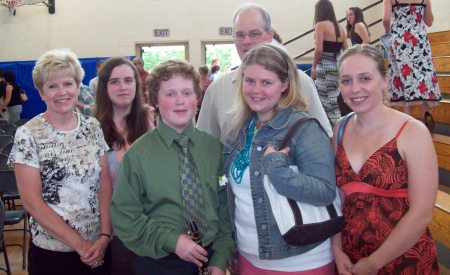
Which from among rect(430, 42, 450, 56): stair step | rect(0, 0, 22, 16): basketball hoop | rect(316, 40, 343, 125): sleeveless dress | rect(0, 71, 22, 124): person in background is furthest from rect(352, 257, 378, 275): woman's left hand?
rect(0, 0, 22, 16): basketball hoop

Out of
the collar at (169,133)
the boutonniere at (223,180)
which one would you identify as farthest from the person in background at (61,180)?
the boutonniere at (223,180)

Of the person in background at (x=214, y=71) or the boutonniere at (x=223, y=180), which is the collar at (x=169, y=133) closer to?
the boutonniere at (x=223, y=180)

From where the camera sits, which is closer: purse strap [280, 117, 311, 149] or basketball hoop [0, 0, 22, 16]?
purse strap [280, 117, 311, 149]

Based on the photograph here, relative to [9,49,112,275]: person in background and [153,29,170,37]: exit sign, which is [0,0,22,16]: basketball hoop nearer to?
[153,29,170,37]: exit sign

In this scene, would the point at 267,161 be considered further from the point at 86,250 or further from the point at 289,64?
the point at 86,250

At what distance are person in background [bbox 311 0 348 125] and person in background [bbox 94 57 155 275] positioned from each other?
105 inches

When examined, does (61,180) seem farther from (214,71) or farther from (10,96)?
(214,71)

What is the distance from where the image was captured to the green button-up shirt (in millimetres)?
1749

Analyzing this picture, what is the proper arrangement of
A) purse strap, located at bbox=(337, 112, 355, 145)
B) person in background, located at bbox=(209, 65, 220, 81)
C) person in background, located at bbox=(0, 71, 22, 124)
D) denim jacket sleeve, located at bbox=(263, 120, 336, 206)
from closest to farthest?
denim jacket sleeve, located at bbox=(263, 120, 336, 206) → purse strap, located at bbox=(337, 112, 355, 145) → person in background, located at bbox=(0, 71, 22, 124) → person in background, located at bbox=(209, 65, 220, 81)

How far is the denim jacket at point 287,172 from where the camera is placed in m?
1.61

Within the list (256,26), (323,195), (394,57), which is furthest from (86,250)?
(394,57)

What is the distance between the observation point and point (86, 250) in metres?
2.04

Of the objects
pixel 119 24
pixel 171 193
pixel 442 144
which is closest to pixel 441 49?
pixel 442 144

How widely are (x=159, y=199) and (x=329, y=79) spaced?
135 inches
